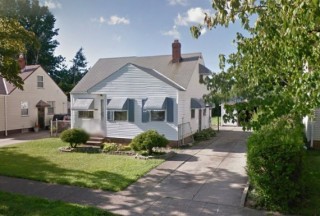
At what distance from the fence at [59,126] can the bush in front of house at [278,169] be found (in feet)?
64.6

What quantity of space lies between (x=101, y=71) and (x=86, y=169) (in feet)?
45.5

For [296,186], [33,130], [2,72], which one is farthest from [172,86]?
[33,130]

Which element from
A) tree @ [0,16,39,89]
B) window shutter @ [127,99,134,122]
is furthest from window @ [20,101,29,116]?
tree @ [0,16,39,89]

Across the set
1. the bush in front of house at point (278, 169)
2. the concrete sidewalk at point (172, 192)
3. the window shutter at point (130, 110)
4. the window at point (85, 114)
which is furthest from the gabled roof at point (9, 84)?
the bush in front of house at point (278, 169)

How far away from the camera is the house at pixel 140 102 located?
60.9 feet

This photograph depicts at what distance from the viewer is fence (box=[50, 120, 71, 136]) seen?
24.3 meters

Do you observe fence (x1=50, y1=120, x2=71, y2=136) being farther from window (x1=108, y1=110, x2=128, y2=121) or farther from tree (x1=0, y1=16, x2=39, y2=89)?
tree (x1=0, y1=16, x2=39, y2=89)

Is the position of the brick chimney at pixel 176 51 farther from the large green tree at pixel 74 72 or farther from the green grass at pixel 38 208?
the large green tree at pixel 74 72

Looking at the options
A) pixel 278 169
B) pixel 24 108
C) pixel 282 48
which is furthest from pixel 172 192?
pixel 24 108

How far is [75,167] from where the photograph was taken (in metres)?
12.9

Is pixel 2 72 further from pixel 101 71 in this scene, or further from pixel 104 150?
pixel 101 71

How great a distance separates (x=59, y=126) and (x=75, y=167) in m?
13.1

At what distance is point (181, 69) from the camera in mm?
22141

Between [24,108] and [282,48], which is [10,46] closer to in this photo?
[282,48]
